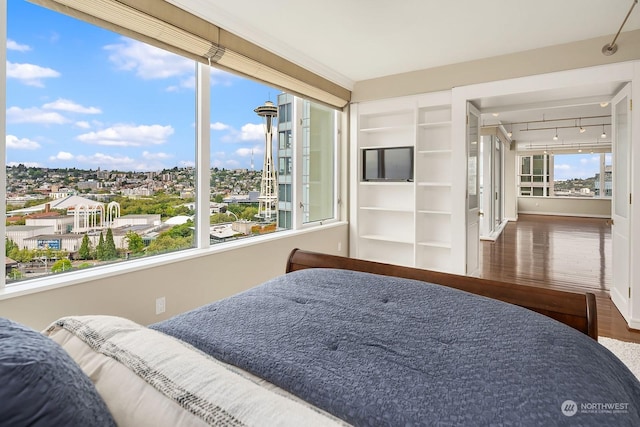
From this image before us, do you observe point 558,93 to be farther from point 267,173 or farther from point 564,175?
point 564,175

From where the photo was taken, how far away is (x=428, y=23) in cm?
311

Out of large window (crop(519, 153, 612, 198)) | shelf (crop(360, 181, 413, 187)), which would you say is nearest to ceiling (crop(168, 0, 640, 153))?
shelf (crop(360, 181, 413, 187))

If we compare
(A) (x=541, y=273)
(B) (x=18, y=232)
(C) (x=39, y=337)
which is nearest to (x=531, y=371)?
(C) (x=39, y=337)

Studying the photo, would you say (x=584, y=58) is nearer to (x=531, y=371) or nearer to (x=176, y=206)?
(x=531, y=371)

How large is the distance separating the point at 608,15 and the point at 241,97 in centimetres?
327

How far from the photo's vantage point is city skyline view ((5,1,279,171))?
2064 mm

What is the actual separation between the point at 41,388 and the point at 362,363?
2.58 feet

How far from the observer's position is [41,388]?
0.57m

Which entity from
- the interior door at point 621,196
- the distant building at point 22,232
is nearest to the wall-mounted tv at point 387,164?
the interior door at point 621,196

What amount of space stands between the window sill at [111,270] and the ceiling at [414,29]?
189 cm

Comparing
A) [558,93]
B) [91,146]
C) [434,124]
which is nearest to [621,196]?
[558,93]

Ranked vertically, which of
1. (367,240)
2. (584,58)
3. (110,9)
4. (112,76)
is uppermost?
(584,58)

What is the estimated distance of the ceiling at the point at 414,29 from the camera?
2809 mm

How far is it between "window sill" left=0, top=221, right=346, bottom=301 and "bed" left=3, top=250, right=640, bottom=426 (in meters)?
1.13
